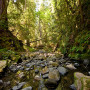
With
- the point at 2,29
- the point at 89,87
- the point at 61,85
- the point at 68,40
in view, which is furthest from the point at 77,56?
the point at 2,29

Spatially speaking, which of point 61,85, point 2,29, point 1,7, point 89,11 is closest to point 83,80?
point 61,85

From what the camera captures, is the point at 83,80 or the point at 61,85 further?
the point at 61,85

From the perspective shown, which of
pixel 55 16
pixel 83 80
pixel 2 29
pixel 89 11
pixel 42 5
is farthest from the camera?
pixel 42 5

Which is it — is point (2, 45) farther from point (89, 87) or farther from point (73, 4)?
point (73, 4)

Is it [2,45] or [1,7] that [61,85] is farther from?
[1,7]

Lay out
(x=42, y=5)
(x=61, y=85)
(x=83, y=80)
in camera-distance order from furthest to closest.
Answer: (x=42, y=5), (x=61, y=85), (x=83, y=80)

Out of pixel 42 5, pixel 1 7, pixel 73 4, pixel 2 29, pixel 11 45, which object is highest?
pixel 42 5

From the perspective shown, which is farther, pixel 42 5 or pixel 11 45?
pixel 42 5

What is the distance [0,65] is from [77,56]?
3598 mm

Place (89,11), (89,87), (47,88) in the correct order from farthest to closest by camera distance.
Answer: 1. (89,11)
2. (47,88)
3. (89,87)

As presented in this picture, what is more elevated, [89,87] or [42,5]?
[42,5]

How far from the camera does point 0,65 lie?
217 cm

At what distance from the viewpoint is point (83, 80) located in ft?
4.25

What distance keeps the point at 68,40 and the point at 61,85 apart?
3.86 metres
